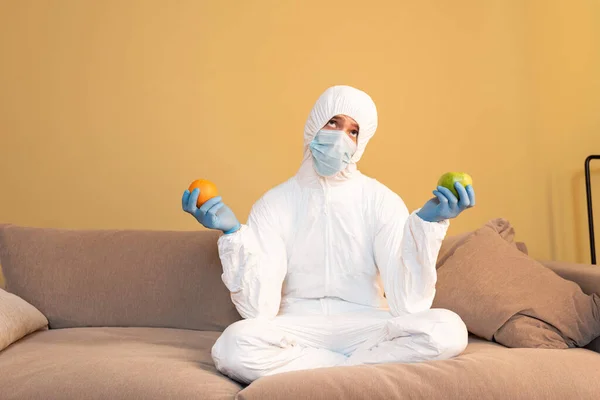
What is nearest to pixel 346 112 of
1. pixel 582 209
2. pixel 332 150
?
pixel 332 150

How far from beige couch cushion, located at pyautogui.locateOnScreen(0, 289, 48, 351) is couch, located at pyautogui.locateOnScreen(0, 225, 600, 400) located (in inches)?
1.5

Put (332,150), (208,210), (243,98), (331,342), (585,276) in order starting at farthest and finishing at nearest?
(243,98) < (585,276) < (332,150) < (331,342) < (208,210)

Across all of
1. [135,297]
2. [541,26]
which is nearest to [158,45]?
[135,297]

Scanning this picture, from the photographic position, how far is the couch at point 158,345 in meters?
2.05

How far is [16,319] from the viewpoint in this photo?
105 inches

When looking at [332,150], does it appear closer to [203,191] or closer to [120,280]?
[203,191]

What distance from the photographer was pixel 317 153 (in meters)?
2.61

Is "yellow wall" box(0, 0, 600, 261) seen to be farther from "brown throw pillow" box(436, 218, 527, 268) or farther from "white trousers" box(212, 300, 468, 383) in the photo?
"white trousers" box(212, 300, 468, 383)

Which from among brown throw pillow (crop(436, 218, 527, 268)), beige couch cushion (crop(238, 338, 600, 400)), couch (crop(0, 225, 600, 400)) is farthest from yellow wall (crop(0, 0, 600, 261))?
beige couch cushion (crop(238, 338, 600, 400))

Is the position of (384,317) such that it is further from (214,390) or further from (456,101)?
(456,101)

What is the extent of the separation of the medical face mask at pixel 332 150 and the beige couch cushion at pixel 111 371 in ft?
2.35

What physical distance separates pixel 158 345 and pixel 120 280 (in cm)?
47

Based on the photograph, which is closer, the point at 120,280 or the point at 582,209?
the point at 120,280

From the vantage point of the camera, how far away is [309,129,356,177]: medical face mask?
2.58m
